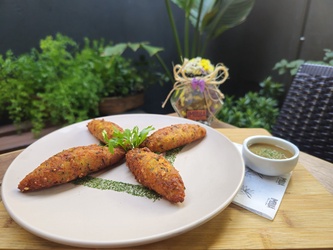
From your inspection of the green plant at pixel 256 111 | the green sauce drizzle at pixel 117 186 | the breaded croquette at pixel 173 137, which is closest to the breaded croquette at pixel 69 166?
the green sauce drizzle at pixel 117 186

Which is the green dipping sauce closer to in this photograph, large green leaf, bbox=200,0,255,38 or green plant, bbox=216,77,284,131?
green plant, bbox=216,77,284,131

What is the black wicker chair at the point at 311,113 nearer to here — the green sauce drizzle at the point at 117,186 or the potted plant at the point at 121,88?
the green sauce drizzle at the point at 117,186

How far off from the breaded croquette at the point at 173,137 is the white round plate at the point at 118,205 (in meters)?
0.07

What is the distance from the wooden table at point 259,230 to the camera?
2.20 feet

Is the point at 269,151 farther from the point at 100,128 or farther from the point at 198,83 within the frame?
the point at 100,128

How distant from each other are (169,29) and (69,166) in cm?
271

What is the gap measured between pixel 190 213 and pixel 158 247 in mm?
124

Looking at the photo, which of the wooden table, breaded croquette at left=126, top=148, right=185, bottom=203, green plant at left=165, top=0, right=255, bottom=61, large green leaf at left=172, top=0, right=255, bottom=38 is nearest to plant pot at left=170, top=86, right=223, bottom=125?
breaded croquette at left=126, top=148, right=185, bottom=203

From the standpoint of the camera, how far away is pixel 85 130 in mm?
1216

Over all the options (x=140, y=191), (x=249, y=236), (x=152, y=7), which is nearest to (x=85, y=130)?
(x=140, y=191)

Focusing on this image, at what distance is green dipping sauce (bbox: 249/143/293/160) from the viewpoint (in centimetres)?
98

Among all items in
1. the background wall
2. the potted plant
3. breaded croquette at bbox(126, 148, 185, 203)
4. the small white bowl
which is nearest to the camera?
breaded croquette at bbox(126, 148, 185, 203)

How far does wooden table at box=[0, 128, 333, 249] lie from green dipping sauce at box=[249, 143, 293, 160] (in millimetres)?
147

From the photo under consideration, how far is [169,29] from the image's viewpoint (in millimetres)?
3188
